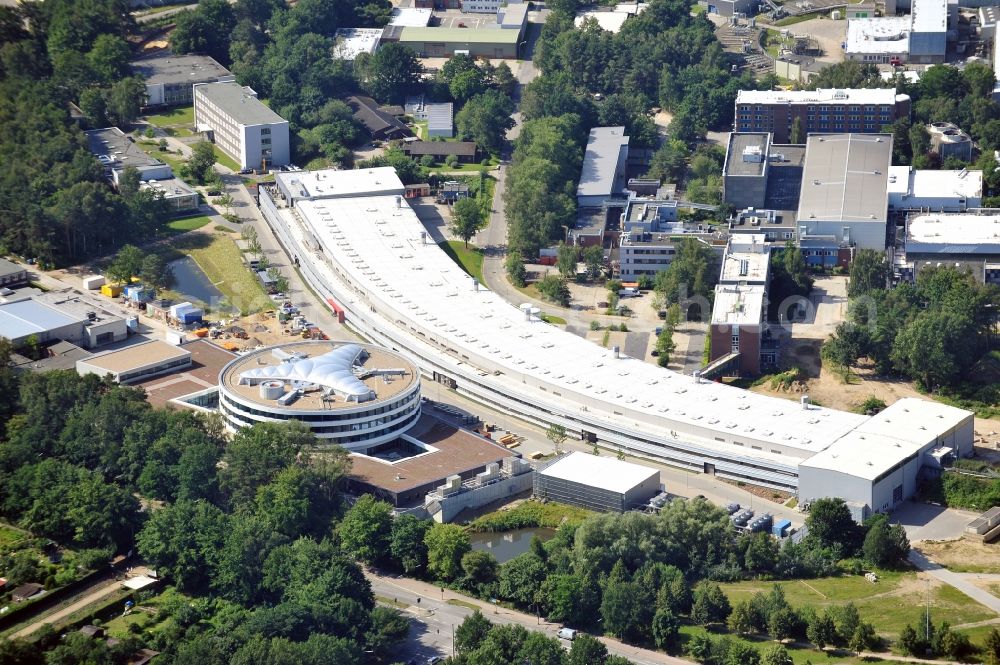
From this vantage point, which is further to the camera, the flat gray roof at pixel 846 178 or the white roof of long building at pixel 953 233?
the flat gray roof at pixel 846 178

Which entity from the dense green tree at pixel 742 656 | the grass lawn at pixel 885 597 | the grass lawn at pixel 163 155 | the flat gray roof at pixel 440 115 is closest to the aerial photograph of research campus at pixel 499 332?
the dense green tree at pixel 742 656

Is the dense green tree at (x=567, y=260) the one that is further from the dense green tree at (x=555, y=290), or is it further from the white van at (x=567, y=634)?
the white van at (x=567, y=634)

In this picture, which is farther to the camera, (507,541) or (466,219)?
(466,219)

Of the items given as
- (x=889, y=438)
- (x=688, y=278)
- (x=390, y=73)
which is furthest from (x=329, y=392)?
(x=390, y=73)

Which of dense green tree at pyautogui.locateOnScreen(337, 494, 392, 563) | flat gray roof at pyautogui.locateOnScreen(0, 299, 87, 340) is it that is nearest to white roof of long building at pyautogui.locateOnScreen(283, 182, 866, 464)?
dense green tree at pyautogui.locateOnScreen(337, 494, 392, 563)

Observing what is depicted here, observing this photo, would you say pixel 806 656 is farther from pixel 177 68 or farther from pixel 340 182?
pixel 177 68

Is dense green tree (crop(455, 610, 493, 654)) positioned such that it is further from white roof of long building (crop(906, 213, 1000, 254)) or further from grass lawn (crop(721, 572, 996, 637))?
white roof of long building (crop(906, 213, 1000, 254))

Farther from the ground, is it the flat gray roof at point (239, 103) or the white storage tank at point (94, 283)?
the flat gray roof at point (239, 103)

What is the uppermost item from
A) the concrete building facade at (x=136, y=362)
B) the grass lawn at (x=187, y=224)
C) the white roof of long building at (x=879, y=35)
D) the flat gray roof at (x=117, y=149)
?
the white roof of long building at (x=879, y=35)
